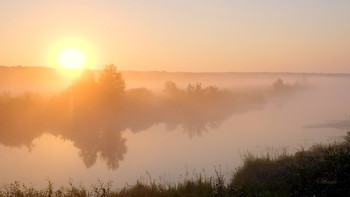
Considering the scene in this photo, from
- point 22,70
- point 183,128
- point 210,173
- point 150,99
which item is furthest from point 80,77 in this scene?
point 22,70

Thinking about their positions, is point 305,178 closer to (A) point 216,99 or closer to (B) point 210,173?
(B) point 210,173

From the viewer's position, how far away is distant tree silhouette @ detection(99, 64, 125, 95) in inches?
2047

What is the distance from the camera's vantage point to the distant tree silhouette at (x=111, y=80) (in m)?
52.0

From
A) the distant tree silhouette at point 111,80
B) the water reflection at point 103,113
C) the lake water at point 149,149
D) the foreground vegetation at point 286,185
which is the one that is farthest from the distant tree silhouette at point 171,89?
the foreground vegetation at point 286,185

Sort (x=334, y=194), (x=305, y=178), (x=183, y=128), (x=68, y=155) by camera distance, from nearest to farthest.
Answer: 1. (x=334, y=194)
2. (x=305, y=178)
3. (x=68, y=155)
4. (x=183, y=128)

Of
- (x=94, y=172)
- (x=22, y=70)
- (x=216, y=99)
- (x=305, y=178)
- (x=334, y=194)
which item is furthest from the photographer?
(x=22, y=70)

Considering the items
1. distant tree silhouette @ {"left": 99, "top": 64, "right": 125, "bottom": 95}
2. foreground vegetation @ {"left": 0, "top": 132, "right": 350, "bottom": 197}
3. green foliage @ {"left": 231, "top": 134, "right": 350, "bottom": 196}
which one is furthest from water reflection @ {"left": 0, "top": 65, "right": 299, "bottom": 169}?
green foliage @ {"left": 231, "top": 134, "right": 350, "bottom": 196}

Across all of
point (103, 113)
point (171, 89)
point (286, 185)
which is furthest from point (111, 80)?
point (286, 185)

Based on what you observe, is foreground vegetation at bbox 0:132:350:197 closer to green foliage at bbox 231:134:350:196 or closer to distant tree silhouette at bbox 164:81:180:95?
green foliage at bbox 231:134:350:196

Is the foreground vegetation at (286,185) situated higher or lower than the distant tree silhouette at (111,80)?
lower

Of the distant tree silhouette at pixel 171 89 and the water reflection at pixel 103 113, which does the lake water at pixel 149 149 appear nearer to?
the water reflection at pixel 103 113

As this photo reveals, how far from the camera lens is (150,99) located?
59.9 meters

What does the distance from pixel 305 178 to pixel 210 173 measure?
30.2 ft

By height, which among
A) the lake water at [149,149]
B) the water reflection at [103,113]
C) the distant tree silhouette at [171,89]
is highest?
the distant tree silhouette at [171,89]
